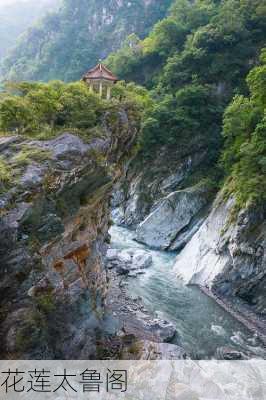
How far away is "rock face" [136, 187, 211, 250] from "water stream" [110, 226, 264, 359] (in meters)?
4.05

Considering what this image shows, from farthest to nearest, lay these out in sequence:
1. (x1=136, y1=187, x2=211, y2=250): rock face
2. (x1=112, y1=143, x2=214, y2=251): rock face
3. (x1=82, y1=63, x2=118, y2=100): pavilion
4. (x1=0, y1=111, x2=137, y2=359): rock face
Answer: (x1=112, y1=143, x2=214, y2=251): rock face
(x1=136, y1=187, x2=211, y2=250): rock face
(x1=82, y1=63, x2=118, y2=100): pavilion
(x1=0, y1=111, x2=137, y2=359): rock face

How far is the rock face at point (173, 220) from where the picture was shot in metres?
31.5

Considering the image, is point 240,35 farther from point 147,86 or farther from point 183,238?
point 183,238

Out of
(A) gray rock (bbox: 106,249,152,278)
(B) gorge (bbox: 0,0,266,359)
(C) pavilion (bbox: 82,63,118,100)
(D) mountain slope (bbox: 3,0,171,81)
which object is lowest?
(A) gray rock (bbox: 106,249,152,278)

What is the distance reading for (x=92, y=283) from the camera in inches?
618

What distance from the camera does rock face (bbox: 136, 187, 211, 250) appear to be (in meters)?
31.5

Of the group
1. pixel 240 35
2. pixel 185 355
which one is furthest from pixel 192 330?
pixel 240 35

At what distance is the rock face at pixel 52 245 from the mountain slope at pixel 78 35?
60.7 m

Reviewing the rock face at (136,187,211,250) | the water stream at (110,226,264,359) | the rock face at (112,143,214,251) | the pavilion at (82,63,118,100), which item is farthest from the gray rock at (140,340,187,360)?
the rock face at (136,187,211,250)

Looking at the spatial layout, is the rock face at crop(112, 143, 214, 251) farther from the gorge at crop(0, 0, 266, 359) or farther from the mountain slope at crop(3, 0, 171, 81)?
the mountain slope at crop(3, 0, 171, 81)

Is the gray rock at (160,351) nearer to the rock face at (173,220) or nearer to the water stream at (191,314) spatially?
the water stream at (191,314)

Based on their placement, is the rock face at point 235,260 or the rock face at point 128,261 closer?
the rock face at point 235,260

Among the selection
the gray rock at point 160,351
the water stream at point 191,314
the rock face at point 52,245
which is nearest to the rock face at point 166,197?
the water stream at point 191,314

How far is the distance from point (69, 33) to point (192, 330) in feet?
244
